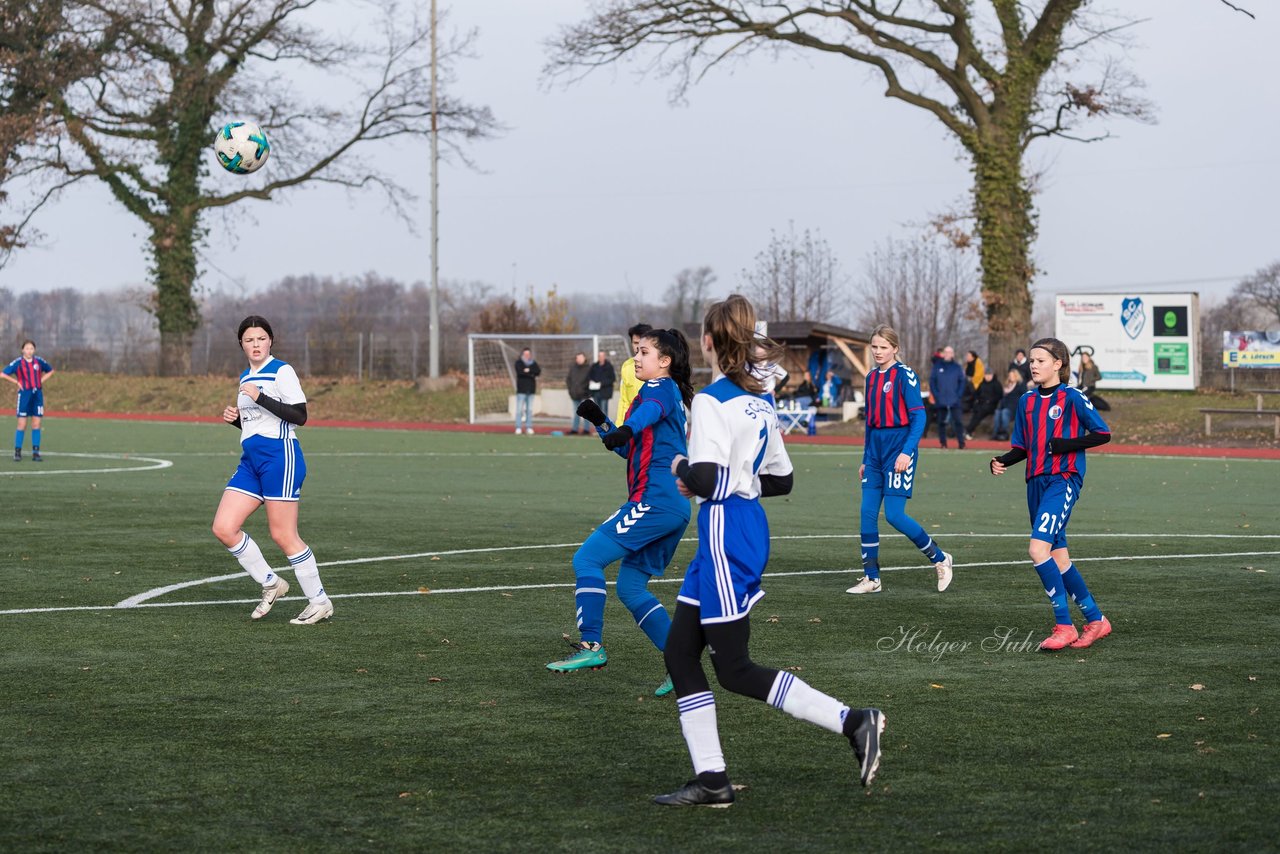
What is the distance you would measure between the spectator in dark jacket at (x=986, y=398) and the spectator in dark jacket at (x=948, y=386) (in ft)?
12.5

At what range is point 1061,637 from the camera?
8.23m

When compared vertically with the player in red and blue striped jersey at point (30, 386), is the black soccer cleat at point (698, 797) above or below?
A: below

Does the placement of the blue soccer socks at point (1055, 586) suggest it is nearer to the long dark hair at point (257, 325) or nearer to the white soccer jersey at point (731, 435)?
the white soccer jersey at point (731, 435)

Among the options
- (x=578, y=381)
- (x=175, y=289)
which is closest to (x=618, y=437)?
(x=578, y=381)

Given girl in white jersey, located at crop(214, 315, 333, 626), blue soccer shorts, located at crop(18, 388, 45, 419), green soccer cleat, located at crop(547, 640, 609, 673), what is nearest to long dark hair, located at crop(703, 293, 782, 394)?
green soccer cleat, located at crop(547, 640, 609, 673)

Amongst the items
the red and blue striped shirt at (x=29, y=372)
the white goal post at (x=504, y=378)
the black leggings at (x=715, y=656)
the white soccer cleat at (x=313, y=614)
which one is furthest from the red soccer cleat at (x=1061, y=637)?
the white goal post at (x=504, y=378)

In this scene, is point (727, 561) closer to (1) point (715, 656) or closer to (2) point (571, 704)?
(1) point (715, 656)

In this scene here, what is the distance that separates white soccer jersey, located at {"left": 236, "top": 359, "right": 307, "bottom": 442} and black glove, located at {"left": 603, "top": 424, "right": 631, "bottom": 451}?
8.54ft

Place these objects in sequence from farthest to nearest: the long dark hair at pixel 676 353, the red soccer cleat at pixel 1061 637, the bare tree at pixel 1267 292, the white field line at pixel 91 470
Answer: the bare tree at pixel 1267 292 < the white field line at pixel 91 470 < the red soccer cleat at pixel 1061 637 < the long dark hair at pixel 676 353

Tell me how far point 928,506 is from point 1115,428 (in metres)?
19.0

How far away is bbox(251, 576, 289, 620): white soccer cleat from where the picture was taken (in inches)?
364

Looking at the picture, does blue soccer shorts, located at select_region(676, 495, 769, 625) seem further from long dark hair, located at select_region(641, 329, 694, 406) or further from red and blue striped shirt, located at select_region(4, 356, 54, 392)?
red and blue striped shirt, located at select_region(4, 356, 54, 392)

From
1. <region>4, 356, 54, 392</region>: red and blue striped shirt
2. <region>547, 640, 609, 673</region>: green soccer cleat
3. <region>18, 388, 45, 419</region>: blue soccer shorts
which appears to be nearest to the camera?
<region>547, 640, 609, 673</region>: green soccer cleat

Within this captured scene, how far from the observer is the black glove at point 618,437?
686 centimetres
